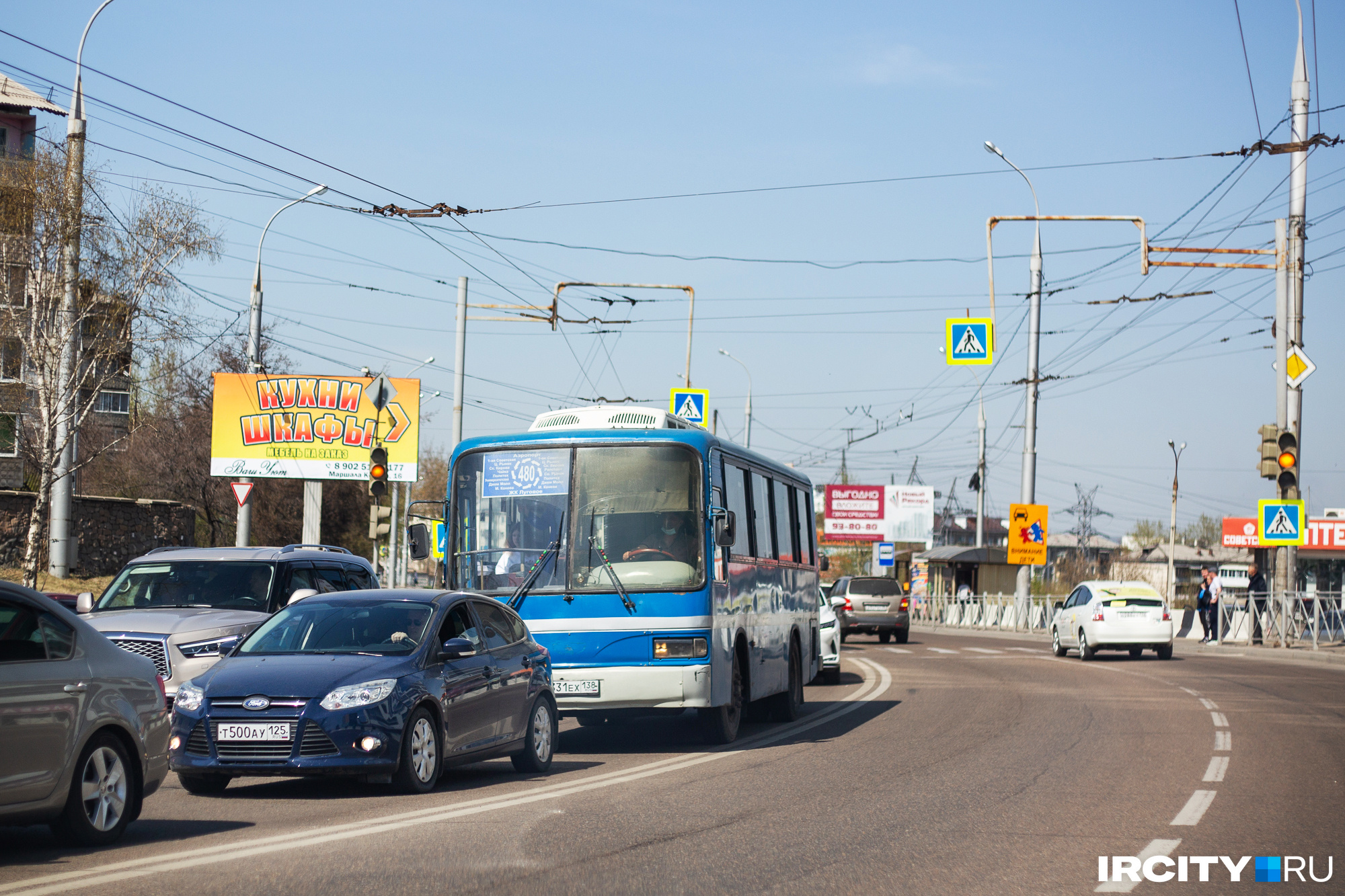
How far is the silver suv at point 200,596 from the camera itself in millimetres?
13000

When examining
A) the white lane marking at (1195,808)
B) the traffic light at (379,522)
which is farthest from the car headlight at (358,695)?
the traffic light at (379,522)

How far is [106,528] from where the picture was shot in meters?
36.3

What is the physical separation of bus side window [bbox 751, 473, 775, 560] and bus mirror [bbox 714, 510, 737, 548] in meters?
2.22

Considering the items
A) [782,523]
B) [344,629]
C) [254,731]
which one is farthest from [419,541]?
[782,523]

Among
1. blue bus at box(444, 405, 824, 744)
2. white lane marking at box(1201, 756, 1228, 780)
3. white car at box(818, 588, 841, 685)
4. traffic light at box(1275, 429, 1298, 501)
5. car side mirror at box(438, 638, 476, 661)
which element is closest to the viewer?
car side mirror at box(438, 638, 476, 661)

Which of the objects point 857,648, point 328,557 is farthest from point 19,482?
point 328,557

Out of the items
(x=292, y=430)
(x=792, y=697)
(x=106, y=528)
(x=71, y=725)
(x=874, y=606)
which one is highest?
(x=292, y=430)

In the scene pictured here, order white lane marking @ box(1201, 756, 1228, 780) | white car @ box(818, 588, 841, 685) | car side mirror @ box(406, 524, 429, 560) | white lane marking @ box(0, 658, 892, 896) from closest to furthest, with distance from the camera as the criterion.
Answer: white lane marking @ box(0, 658, 892, 896) < white lane marking @ box(1201, 756, 1228, 780) < car side mirror @ box(406, 524, 429, 560) < white car @ box(818, 588, 841, 685)

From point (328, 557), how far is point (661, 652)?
489cm

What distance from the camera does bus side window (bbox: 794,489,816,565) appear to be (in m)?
18.9

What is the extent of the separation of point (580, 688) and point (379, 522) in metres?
14.2

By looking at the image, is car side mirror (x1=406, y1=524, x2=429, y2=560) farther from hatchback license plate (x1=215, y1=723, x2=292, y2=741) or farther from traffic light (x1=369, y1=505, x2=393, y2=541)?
traffic light (x1=369, y1=505, x2=393, y2=541)

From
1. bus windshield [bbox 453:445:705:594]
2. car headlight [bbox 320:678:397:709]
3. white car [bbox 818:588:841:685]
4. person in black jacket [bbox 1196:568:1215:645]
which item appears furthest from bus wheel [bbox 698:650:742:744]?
person in black jacket [bbox 1196:568:1215:645]

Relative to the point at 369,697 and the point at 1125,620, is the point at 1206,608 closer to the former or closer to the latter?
the point at 1125,620
